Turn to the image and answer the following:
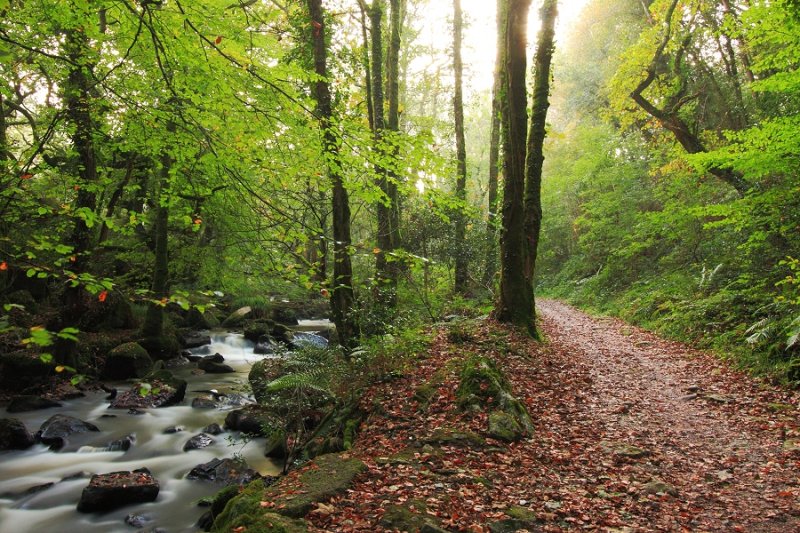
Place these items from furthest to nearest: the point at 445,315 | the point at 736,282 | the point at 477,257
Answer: the point at 477,257 → the point at 445,315 → the point at 736,282

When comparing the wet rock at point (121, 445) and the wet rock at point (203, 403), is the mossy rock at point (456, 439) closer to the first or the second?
the wet rock at point (121, 445)

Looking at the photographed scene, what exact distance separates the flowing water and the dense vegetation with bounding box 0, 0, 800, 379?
248cm

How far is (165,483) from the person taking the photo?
7.91 m

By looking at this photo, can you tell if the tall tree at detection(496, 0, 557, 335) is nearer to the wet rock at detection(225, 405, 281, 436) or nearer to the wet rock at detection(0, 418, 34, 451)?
the wet rock at detection(225, 405, 281, 436)

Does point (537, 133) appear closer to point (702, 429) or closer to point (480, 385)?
point (480, 385)

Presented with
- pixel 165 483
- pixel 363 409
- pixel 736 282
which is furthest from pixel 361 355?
pixel 736 282

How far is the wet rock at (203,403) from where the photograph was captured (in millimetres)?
11258

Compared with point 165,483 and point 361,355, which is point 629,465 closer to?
point 361,355

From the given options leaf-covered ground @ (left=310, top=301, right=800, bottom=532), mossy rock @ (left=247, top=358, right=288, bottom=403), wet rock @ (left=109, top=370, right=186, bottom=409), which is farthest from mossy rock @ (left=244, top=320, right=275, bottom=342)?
leaf-covered ground @ (left=310, top=301, right=800, bottom=532)

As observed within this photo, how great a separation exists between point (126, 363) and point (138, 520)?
7.25m

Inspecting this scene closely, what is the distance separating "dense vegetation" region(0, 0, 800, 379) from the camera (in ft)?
17.8

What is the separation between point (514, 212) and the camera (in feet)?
34.3

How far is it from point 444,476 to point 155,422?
7981 millimetres

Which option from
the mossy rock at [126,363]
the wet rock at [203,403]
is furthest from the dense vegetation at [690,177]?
the mossy rock at [126,363]
